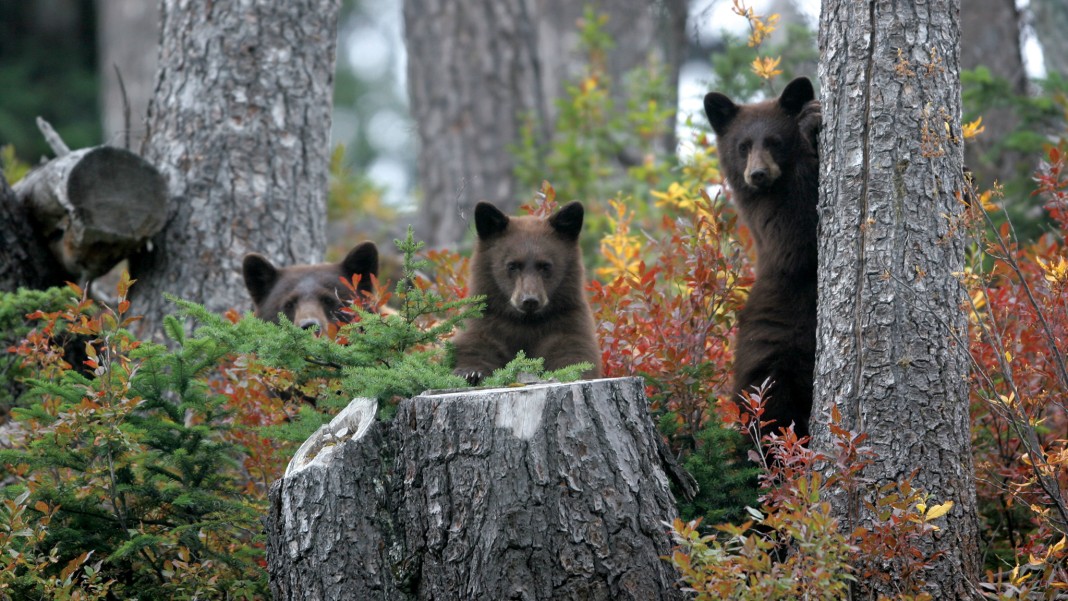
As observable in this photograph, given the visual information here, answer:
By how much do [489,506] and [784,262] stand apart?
8.17 ft

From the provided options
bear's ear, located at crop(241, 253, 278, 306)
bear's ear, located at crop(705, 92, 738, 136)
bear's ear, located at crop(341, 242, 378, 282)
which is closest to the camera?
bear's ear, located at crop(705, 92, 738, 136)

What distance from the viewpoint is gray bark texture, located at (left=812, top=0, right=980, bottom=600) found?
14.2 feet

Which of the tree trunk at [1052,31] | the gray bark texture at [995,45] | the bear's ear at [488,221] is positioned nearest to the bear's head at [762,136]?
the bear's ear at [488,221]

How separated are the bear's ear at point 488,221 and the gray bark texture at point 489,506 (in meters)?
1.82

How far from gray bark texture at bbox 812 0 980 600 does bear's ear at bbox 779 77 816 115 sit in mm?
1359

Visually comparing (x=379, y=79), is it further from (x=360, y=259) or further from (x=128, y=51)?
(x=360, y=259)

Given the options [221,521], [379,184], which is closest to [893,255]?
[221,521]

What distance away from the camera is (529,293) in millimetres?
5707

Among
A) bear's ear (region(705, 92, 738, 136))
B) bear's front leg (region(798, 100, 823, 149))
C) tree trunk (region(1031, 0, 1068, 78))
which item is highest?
tree trunk (region(1031, 0, 1068, 78))

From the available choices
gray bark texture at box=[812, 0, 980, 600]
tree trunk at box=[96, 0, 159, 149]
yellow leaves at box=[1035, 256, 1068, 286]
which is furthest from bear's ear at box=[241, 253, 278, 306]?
tree trunk at box=[96, 0, 159, 149]

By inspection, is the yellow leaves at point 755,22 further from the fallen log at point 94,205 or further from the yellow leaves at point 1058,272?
the fallen log at point 94,205

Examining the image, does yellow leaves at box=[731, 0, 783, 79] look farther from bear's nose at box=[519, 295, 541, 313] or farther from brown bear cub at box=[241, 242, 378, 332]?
brown bear cub at box=[241, 242, 378, 332]

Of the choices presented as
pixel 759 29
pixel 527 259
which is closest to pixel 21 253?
pixel 527 259

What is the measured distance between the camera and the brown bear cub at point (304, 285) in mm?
6848
